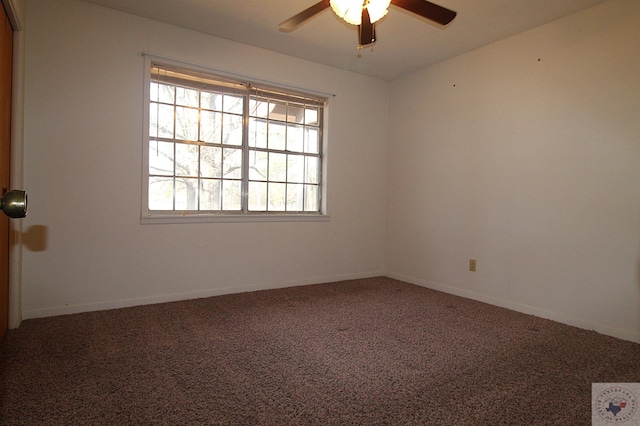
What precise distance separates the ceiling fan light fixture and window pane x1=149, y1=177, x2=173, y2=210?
2.13m

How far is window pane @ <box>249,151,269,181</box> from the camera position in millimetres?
3771

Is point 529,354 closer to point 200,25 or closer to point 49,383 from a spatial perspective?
point 49,383

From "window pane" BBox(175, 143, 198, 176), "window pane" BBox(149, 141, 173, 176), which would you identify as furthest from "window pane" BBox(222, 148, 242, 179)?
"window pane" BBox(149, 141, 173, 176)

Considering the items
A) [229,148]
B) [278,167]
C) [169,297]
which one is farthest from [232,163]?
[169,297]

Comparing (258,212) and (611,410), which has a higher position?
(258,212)

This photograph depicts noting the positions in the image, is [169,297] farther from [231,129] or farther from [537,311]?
[537,311]

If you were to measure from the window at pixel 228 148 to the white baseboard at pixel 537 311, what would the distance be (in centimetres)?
158

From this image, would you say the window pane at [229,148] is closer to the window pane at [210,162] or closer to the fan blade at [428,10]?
the window pane at [210,162]

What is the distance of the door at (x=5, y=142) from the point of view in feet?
7.30

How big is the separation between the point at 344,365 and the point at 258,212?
2.12 meters

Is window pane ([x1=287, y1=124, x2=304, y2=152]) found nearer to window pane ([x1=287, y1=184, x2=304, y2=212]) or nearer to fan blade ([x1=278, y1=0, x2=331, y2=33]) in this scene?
window pane ([x1=287, y1=184, x2=304, y2=212])

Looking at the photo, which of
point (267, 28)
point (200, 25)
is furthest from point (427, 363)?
point (200, 25)

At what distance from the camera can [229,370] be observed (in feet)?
6.43

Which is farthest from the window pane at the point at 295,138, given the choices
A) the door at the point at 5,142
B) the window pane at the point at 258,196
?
the door at the point at 5,142
